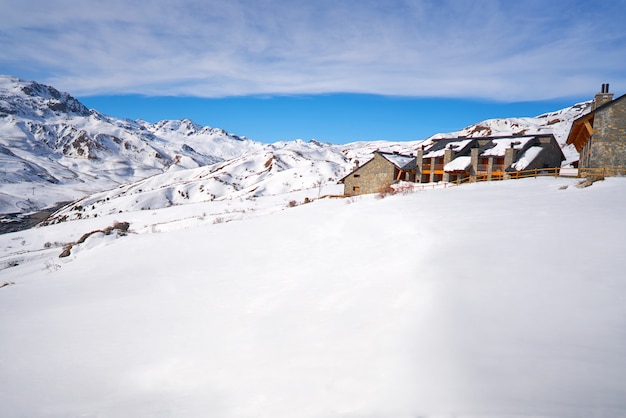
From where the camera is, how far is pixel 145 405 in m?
5.39

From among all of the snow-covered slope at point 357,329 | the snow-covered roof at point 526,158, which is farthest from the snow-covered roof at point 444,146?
the snow-covered slope at point 357,329

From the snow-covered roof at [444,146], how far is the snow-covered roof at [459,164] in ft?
6.11

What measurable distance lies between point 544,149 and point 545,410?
39437 mm

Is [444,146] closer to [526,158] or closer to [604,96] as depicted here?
[526,158]

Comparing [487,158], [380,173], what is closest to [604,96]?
[487,158]

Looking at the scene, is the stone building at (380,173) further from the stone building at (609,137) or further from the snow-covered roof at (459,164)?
the stone building at (609,137)

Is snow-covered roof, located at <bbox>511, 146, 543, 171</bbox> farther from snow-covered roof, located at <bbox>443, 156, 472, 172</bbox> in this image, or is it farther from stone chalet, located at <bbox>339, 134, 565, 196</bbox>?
snow-covered roof, located at <bbox>443, 156, 472, 172</bbox>

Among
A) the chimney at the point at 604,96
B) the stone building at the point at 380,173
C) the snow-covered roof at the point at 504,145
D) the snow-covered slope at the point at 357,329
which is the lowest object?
the snow-covered slope at the point at 357,329

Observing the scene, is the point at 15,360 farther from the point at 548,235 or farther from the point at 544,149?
the point at 544,149

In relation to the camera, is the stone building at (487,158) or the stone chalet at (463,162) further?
the stone chalet at (463,162)

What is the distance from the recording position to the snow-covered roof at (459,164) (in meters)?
37.9

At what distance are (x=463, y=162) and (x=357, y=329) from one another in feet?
122

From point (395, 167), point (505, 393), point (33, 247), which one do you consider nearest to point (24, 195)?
point (33, 247)

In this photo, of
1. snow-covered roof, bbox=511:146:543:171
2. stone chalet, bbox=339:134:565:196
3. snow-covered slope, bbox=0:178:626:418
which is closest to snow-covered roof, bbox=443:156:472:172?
stone chalet, bbox=339:134:565:196
